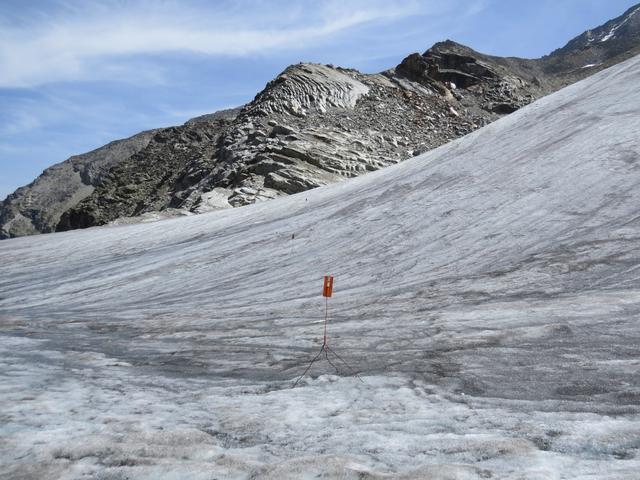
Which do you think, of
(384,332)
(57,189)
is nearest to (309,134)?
(384,332)

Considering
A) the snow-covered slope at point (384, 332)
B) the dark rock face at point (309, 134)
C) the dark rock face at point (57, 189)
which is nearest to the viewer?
the snow-covered slope at point (384, 332)

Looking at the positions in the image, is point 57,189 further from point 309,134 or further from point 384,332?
point 384,332

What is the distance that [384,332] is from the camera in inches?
203

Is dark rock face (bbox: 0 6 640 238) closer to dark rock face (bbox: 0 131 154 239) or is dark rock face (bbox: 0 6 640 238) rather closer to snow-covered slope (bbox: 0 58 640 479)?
snow-covered slope (bbox: 0 58 640 479)

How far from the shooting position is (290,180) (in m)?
23.1

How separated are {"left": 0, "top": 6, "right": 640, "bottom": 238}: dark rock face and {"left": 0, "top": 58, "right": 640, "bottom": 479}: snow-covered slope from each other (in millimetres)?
12261

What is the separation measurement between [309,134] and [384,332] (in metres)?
22.3

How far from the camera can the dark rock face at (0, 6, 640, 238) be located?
24344mm

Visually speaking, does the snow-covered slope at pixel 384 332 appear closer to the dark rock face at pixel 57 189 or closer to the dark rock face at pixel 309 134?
the dark rock face at pixel 309 134

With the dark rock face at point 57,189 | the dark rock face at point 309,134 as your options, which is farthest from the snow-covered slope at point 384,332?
the dark rock face at point 57,189

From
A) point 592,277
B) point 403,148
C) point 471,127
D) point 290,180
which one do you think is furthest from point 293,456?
point 471,127

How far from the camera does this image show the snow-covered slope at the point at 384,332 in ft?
9.16

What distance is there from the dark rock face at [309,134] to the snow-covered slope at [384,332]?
1226cm

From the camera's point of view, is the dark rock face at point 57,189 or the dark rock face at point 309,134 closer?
the dark rock face at point 309,134
